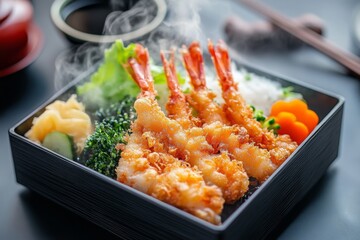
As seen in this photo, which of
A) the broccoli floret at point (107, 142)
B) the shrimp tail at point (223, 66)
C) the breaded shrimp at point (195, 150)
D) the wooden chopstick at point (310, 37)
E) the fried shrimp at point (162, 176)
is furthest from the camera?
the wooden chopstick at point (310, 37)

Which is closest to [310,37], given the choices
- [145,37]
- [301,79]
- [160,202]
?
[301,79]

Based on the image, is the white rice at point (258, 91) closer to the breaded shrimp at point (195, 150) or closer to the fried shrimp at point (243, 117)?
the fried shrimp at point (243, 117)

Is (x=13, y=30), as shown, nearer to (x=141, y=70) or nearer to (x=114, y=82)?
(x=114, y=82)

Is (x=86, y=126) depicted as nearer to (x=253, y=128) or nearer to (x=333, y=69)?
(x=253, y=128)

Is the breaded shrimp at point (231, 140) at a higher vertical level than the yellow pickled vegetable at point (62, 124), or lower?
higher

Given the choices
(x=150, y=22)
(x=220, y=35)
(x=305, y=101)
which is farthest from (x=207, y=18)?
(x=305, y=101)

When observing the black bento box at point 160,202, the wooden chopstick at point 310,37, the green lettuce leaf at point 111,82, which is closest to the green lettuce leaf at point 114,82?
the green lettuce leaf at point 111,82
